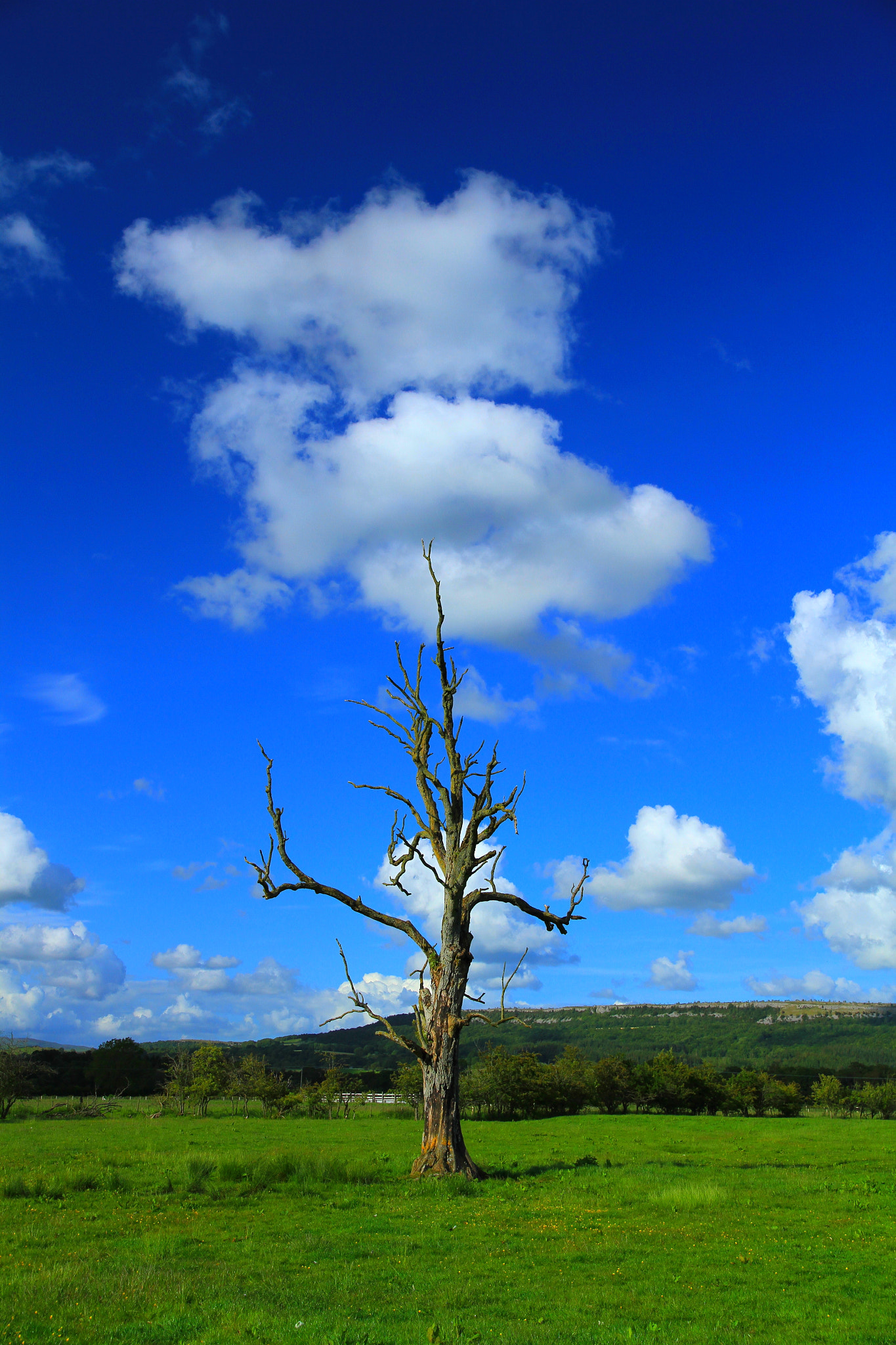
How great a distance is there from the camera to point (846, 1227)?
620 inches

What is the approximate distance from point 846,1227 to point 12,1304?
575 inches

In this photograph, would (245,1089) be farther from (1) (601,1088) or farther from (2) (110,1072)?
(2) (110,1072)

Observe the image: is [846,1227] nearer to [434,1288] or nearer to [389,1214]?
[389,1214]

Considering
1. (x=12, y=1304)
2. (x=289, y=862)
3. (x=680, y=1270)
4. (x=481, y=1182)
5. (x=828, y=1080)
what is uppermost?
(x=289, y=862)

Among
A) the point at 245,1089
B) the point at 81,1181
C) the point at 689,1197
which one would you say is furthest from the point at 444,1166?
the point at 245,1089

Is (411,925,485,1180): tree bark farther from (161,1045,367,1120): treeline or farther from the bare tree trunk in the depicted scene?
(161,1045,367,1120): treeline

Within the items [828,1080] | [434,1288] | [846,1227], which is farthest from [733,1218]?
[828,1080]

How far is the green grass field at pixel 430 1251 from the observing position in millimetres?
9008

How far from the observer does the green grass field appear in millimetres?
9008

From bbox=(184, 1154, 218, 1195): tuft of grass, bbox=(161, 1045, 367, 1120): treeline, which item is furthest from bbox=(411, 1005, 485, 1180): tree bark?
bbox=(161, 1045, 367, 1120): treeline

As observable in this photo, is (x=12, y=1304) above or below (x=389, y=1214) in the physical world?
above

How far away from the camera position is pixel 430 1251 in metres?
12.8

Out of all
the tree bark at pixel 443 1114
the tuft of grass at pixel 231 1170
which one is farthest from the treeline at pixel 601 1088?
the tuft of grass at pixel 231 1170

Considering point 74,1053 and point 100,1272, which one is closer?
point 100,1272
